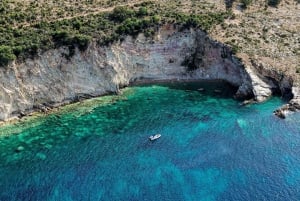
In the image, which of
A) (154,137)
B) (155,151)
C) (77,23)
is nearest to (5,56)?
(77,23)

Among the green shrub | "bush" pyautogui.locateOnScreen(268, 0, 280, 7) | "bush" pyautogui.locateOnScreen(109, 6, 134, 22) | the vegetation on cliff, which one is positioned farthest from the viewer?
"bush" pyautogui.locateOnScreen(268, 0, 280, 7)

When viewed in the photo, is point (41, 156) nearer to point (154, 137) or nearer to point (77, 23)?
point (154, 137)

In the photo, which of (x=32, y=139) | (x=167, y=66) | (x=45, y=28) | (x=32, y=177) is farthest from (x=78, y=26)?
(x=32, y=177)

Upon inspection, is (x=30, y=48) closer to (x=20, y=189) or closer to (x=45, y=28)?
→ (x=45, y=28)

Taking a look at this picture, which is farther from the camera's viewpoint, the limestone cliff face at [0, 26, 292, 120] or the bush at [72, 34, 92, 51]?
the bush at [72, 34, 92, 51]

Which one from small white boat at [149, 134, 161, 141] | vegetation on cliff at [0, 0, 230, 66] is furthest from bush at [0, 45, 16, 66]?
small white boat at [149, 134, 161, 141]

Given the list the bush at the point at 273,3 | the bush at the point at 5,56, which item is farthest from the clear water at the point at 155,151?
the bush at the point at 273,3

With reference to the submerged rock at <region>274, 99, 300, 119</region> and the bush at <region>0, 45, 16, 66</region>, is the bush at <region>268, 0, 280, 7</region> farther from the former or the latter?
the bush at <region>0, 45, 16, 66</region>

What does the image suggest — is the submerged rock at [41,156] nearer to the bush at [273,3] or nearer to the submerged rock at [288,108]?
the submerged rock at [288,108]
